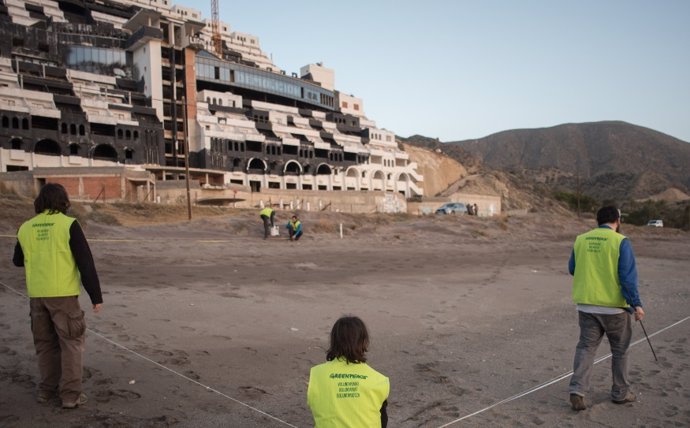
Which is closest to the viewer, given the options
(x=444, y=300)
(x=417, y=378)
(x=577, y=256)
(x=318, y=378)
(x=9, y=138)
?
(x=318, y=378)

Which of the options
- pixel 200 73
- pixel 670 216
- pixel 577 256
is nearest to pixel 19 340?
pixel 577 256

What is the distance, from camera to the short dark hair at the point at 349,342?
2930mm

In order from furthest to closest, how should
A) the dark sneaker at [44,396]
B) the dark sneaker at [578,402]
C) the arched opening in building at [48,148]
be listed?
1. the arched opening in building at [48,148]
2. the dark sneaker at [578,402]
3. the dark sneaker at [44,396]

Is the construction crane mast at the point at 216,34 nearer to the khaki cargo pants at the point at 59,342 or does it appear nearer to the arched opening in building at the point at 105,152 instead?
the arched opening in building at the point at 105,152

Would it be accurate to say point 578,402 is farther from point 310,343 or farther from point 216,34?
point 216,34

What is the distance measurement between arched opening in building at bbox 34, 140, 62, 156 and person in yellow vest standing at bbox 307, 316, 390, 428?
2275 inches

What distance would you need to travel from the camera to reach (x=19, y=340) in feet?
20.7

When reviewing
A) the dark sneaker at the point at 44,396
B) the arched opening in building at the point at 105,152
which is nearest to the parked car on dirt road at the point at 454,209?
the arched opening in building at the point at 105,152

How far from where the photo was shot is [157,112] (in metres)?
64.9

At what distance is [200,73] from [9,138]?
32096 mm

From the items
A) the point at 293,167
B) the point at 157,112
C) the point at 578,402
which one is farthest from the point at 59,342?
the point at 293,167

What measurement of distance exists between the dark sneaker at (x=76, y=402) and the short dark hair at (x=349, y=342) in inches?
115

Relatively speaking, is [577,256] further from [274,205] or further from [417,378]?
[274,205]

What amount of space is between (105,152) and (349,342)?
61007mm
